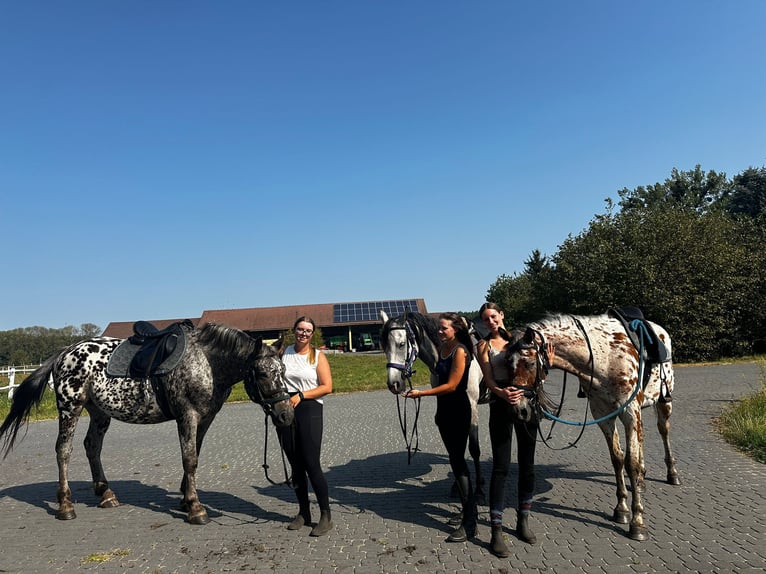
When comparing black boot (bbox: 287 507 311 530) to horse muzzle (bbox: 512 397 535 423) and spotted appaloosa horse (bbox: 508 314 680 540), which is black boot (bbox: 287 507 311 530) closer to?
horse muzzle (bbox: 512 397 535 423)

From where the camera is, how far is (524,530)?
4031mm

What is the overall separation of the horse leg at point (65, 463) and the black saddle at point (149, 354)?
65 centimetres

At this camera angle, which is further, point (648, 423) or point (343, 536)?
point (648, 423)

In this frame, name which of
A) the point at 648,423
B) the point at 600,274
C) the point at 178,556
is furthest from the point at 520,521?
the point at 600,274

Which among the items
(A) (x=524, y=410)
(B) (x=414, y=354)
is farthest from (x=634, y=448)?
(B) (x=414, y=354)

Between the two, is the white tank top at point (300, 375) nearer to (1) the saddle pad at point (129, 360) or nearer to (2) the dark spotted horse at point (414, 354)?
(2) the dark spotted horse at point (414, 354)

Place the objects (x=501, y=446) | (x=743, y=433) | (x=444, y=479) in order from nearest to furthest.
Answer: (x=501, y=446) < (x=444, y=479) < (x=743, y=433)

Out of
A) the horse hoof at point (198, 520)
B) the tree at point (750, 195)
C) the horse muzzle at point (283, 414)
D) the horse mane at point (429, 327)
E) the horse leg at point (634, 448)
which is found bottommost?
the horse hoof at point (198, 520)

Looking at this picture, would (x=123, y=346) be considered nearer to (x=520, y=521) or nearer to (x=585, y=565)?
(x=520, y=521)

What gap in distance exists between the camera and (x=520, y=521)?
4.09 m

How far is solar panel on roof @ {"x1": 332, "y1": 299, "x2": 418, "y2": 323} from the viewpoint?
48250 millimetres

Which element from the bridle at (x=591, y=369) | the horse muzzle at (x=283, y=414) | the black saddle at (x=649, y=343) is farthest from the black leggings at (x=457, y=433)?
the black saddle at (x=649, y=343)

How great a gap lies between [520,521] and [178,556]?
284 centimetres

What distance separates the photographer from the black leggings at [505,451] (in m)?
3.96
